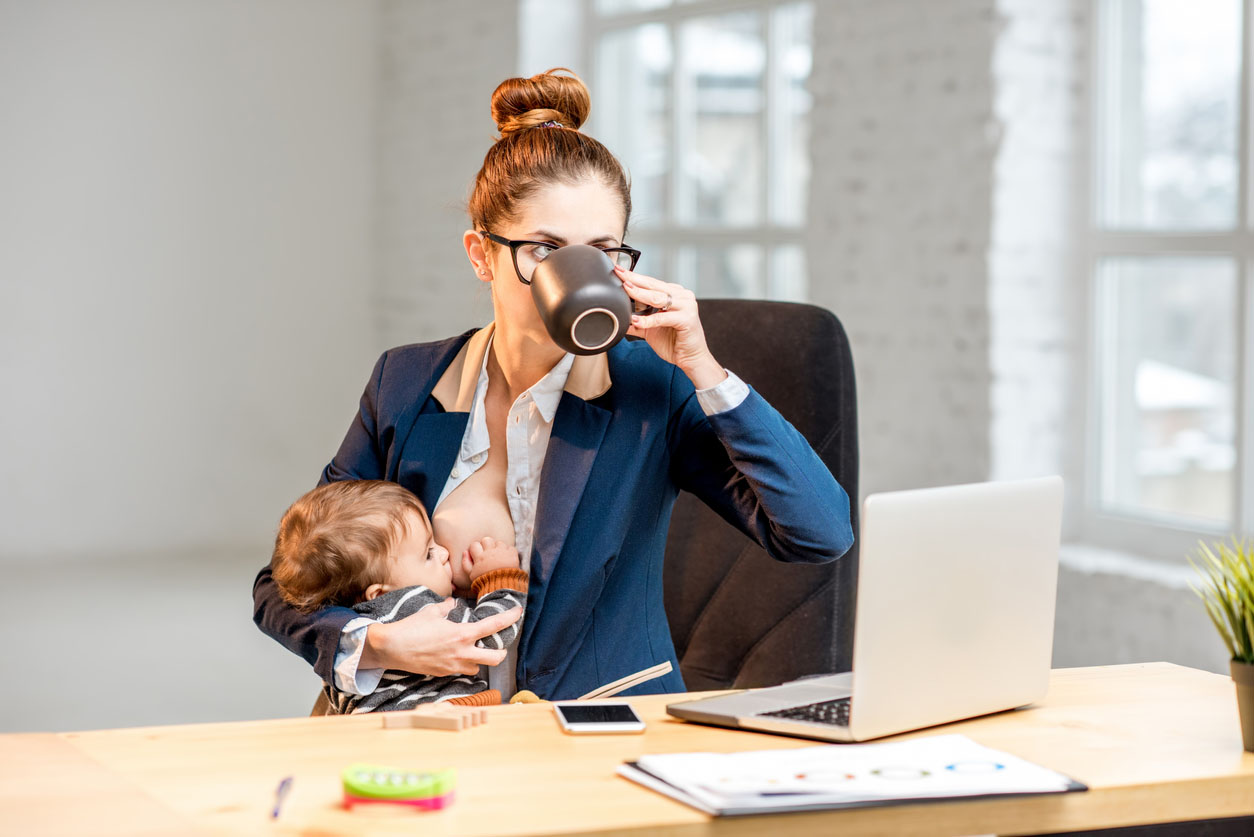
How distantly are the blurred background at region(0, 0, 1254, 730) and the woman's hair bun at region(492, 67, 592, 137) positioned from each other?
44cm

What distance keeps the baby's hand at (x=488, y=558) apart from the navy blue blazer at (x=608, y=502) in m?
0.03

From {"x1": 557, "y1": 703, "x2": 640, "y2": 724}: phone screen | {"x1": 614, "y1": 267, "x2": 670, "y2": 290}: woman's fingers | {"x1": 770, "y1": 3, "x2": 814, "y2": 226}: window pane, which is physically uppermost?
{"x1": 770, "y1": 3, "x2": 814, "y2": 226}: window pane

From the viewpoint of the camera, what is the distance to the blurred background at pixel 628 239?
11.5ft

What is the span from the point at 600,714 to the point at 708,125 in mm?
4044

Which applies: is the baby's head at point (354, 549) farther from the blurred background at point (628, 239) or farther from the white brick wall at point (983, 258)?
the white brick wall at point (983, 258)

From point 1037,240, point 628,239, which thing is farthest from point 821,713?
point 628,239

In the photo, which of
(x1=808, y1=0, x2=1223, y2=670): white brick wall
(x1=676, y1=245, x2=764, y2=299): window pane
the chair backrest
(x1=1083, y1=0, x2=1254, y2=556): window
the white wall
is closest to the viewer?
the chair backrest

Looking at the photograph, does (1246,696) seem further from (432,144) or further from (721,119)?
(432,144)

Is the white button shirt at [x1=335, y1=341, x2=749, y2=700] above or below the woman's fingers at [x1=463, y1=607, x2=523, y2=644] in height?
above

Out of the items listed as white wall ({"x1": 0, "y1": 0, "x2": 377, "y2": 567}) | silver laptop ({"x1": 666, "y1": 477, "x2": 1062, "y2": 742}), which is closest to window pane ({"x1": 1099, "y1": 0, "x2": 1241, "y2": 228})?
silver laptop ({"x1": 666, "y1": 477, "x2": 1062, "y2": 742})

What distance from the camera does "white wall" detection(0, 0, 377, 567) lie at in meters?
6.14

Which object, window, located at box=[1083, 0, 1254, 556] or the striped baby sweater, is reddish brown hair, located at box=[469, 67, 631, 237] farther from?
window, located at box=[1083, 0, 1254, 556]

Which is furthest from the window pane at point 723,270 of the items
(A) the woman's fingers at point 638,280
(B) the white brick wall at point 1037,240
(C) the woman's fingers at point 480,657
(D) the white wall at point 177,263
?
(C) the woman's fingers at point 480,657

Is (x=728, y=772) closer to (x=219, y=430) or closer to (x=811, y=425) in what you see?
(x=811, y=425)
